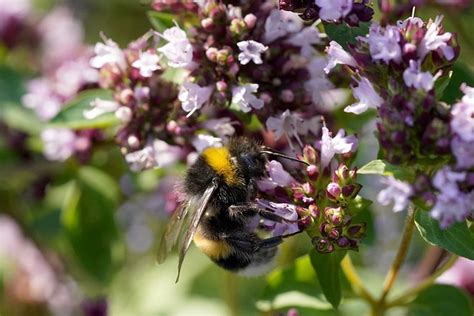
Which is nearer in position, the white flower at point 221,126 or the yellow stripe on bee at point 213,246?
the yellow stripe on bee at point 213,246

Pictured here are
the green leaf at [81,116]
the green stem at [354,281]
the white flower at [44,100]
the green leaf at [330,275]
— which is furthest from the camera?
the white flower at [44,100]

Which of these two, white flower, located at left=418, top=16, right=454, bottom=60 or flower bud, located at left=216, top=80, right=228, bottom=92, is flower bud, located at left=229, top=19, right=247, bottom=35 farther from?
white flower, located at left=418, top=16, right=454, bottom=60

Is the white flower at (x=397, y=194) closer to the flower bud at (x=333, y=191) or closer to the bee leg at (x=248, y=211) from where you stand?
the flower bud at (x=333, y=191)

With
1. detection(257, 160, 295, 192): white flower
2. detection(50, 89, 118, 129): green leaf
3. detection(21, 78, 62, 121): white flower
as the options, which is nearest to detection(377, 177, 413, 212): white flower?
detection(257, 160, 295, 192): white flower

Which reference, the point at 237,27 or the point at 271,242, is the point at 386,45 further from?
the point at 271,242

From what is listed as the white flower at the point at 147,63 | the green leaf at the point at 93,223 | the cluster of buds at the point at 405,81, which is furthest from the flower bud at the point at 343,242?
the green leaf at the point at 93,223
